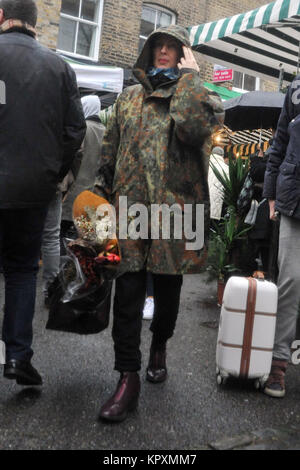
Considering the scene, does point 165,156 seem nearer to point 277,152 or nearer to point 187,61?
point 187,61

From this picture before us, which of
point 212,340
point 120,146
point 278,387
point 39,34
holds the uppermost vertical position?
point 39,34

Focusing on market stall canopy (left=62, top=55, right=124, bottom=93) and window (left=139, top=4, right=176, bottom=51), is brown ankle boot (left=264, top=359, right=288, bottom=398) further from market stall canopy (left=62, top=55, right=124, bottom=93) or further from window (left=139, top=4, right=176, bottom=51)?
window (left=139, top=4, right=176, bottom=51)

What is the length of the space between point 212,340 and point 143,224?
6.07 feet

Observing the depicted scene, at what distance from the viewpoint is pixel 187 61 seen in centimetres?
270

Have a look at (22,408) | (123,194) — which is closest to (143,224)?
(123,194)

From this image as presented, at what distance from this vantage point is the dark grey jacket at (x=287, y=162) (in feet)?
10.1

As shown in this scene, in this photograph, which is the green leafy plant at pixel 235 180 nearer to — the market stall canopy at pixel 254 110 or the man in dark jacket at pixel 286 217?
the market stall canopy at pixel 254 110

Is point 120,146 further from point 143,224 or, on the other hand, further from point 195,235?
point 195,235

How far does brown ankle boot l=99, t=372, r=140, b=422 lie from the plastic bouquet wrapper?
1.04 ft

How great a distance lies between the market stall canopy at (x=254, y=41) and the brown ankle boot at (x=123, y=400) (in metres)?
5.58

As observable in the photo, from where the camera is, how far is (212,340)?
13.7 feet

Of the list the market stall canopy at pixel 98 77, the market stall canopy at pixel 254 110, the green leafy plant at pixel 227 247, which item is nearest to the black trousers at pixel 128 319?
the green leafy plant at pixel 227 247

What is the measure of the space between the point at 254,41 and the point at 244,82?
8.36 meters

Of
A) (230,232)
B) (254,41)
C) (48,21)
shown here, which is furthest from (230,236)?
(48,21)
